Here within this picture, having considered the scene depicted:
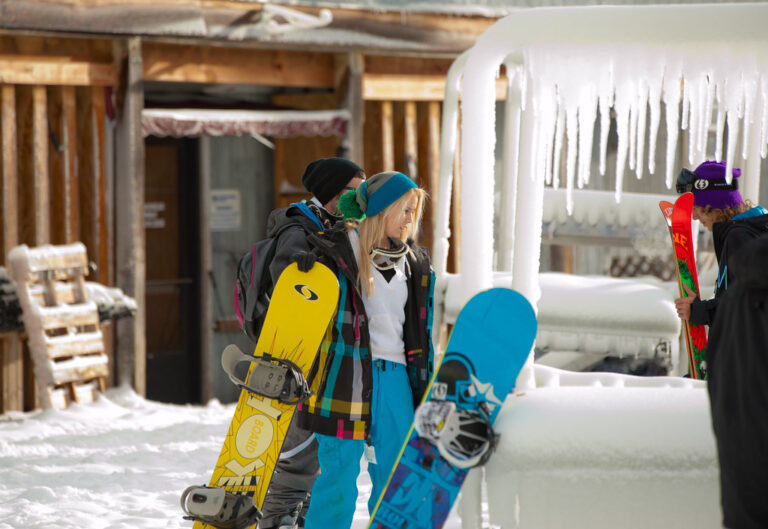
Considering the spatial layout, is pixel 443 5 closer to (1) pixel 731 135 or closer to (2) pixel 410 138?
(2) pixel 410 138

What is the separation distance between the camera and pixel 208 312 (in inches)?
364

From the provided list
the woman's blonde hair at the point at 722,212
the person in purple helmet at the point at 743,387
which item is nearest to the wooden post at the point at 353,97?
the woman's blonde hair at the point at 722,212

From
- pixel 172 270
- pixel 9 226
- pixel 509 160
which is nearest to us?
pixel 509 160

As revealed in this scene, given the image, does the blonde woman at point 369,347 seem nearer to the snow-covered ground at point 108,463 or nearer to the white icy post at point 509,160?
the snow-covered ground at point 108,463

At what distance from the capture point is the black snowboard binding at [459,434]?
299 cm

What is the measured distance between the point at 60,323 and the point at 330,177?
4.02 m

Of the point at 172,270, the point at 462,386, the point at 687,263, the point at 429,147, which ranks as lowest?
the point at 172,270

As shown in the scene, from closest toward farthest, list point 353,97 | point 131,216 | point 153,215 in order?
point 131,216, point 353,97, point 153,215

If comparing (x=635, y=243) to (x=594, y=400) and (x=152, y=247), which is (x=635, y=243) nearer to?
(x=152, y=247)

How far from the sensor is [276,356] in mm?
3605

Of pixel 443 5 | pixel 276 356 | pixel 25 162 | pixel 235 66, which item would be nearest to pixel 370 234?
pixel 276 356

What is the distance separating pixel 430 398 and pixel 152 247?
6.60 m

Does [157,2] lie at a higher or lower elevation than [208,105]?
higher

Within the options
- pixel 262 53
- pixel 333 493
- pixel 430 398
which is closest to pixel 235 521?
pixel 333 493
